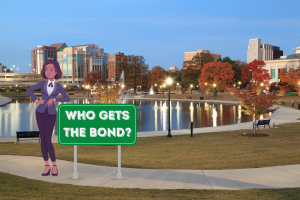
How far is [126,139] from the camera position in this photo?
701 cm

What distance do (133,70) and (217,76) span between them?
35.8 metres

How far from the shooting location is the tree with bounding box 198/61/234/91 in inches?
2810

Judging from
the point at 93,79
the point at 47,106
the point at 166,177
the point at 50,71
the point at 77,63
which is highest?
the point at 77,63

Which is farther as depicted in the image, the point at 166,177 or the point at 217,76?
the point at 217,76

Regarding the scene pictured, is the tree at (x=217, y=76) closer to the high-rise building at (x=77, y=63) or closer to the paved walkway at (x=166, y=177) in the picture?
the paved walkway at (x=166, y=177)

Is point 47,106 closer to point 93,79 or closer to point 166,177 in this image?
point 166,177

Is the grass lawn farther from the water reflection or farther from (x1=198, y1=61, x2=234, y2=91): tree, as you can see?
(x1=198, y1=61, x2=234, y2=91): tree

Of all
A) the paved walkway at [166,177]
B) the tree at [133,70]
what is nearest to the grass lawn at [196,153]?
the paved walkway at [166,177]

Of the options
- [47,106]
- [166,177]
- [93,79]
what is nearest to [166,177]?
[166,177]

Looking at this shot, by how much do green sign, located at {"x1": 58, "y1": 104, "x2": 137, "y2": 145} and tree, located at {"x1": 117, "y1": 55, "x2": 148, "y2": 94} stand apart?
90.0m

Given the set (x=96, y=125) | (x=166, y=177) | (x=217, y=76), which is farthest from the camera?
(x=217, y=76)

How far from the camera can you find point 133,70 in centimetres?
9819

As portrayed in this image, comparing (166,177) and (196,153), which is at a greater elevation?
(166,177)

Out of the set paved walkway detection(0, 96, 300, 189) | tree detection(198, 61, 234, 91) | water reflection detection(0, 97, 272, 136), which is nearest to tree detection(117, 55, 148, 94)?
tree detection(198, 61, 234, 91)
